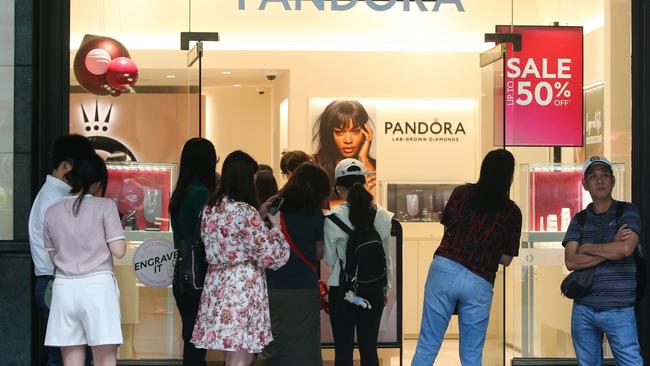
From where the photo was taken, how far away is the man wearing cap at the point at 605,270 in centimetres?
516

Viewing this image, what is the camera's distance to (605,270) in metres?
5.22

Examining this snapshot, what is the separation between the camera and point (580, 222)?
536 cm

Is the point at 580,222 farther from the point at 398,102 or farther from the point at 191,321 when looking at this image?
the point at 398,102

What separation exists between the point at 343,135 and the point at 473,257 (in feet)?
16.5

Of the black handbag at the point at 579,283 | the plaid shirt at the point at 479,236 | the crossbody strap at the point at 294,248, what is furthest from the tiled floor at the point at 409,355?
the black handbag at the point at 579,283

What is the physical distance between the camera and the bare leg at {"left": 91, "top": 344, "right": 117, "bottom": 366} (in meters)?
4.92

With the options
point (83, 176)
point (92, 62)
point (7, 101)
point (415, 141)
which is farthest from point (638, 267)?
point (415, 141)

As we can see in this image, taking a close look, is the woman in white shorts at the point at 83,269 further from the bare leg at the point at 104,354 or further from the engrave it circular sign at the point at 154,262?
the engrave it circular sign at the point at 154,262

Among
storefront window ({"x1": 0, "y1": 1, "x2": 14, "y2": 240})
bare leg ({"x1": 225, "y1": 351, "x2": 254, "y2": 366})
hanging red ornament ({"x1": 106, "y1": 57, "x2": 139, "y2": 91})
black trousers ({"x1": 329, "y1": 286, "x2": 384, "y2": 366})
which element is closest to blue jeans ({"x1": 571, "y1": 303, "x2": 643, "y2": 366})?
black trousers ({"x1": 329, "y1": 286, "x2": 384, "y2": 366})

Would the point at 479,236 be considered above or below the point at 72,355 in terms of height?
above

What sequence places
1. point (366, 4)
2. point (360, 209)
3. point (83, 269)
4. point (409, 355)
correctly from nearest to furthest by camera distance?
point (83, 269)
point (360, 209)
point (366, 4)
point (409, 355)

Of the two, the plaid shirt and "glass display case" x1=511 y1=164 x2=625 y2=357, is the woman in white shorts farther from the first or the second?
"glass display case" x1=511 y1=164 x2=625 y2=357

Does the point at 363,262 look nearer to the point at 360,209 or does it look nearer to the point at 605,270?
the point at 360,209

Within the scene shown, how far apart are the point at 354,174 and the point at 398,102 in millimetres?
4600
